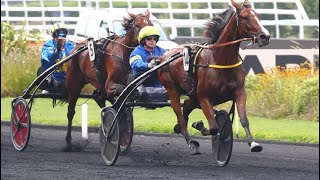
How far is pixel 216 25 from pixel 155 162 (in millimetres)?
1842

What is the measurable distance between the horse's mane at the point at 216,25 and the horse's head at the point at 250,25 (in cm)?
37

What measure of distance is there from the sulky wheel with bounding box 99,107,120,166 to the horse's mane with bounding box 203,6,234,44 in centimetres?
143

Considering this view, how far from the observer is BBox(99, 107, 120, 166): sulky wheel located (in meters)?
14.0

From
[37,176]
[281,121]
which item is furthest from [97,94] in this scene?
[281,121]

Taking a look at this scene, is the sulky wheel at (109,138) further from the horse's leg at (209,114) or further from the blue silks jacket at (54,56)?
the blue silks jacket at (54,56)

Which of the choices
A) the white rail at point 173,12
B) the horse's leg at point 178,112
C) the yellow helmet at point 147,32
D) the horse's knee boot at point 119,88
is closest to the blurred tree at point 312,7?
the white rail at point 173,12

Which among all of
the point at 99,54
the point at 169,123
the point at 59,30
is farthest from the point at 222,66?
the point at 169,123

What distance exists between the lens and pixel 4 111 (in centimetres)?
2414

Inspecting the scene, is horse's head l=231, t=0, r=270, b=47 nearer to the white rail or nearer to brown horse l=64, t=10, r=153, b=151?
brown horse l=64, t=10, r=153, b=151

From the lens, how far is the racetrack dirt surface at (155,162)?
41.6 feet

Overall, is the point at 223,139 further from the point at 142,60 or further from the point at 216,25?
the point at 142,60

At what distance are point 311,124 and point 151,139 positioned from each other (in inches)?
129

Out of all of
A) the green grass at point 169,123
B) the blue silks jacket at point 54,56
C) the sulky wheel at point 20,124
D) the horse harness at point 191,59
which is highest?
the horse harness at point 191,59

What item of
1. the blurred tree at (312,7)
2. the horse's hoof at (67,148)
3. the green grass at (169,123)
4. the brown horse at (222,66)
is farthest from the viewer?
the blurred tree at (312,7)
